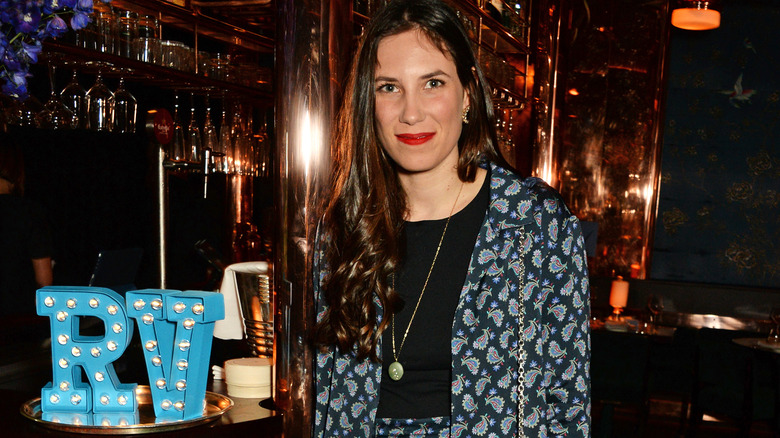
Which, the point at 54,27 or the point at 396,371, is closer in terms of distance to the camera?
the point at 396,371

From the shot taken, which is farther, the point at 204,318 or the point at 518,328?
the point at 204,318

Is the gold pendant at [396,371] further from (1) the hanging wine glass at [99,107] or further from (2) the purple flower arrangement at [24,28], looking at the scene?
(1) the hanging wine glass at [99,107]

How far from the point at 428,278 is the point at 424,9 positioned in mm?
587

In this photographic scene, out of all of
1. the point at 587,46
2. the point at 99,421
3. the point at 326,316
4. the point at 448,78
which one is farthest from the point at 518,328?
the point at 587,46

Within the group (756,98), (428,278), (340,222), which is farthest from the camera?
(756,98)

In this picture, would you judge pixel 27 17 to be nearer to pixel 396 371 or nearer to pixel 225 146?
pixel 396 371

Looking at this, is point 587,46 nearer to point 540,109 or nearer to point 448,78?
point 540,109

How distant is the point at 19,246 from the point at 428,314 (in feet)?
10.6

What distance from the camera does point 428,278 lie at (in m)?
1.61

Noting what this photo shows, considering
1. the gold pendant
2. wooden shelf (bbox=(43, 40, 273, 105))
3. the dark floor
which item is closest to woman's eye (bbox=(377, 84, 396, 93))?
the gold pendant

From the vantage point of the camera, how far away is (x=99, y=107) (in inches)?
123

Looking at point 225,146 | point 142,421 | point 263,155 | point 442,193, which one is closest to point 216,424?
point 142,421

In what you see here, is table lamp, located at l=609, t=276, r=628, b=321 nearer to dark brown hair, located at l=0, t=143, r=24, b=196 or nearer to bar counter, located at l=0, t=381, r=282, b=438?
dark brown hair, located at l=0, t=143, r=24, b=196

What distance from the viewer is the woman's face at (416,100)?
1580 mm
